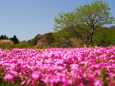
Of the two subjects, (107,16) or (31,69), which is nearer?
(31,69)

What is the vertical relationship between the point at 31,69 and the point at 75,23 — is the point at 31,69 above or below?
below

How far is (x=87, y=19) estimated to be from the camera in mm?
57750

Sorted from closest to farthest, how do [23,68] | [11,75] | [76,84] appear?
[76,84], [11,75], [23,68]

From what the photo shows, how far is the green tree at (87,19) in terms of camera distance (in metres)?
57.3

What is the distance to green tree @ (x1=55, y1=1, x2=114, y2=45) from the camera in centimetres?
5728

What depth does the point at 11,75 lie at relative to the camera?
6965 mm

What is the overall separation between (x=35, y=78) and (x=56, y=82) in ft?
2.52

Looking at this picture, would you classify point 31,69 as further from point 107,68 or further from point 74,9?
point 74,9

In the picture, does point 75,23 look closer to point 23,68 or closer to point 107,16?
point 107,16

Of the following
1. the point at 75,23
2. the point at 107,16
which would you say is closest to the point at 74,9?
the point at 75,23

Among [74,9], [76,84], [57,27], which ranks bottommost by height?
[76,84]

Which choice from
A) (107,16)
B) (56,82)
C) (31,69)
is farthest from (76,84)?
(107,16)

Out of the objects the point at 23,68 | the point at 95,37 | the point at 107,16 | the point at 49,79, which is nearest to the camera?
the point at 49,79

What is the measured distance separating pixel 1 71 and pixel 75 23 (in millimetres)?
51462
